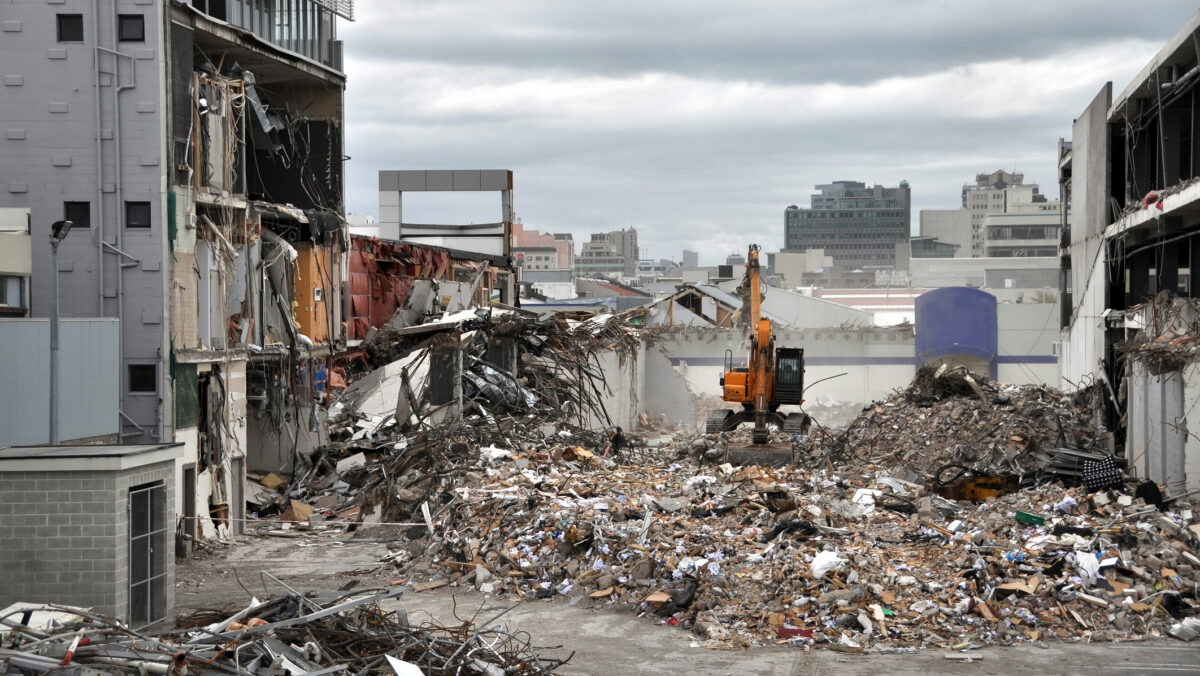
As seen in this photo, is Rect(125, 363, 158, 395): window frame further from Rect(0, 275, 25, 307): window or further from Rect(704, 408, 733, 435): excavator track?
Rect(704, 408, 733, 435): excavator track

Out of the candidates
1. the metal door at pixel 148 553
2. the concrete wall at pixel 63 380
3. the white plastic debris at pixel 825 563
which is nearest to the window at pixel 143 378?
the concrete wall at pixel 63 380

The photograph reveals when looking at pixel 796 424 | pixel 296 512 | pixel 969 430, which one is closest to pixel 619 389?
pixel 796 424

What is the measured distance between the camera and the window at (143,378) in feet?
59.6

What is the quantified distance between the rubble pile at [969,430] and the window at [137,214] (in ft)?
45.2

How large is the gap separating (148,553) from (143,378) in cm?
627

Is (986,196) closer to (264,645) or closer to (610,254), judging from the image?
(610,254)

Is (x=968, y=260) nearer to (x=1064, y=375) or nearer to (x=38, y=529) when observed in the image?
(x=1064, y=375)

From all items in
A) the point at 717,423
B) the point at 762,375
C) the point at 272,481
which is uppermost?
the point at 762,375

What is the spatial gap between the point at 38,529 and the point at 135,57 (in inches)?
334

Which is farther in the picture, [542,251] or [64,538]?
[542,251]

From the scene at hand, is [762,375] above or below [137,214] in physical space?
below

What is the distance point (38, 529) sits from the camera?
1202 cm

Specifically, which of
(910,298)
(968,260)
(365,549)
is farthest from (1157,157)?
(968,260)

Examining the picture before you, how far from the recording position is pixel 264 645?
913cm
